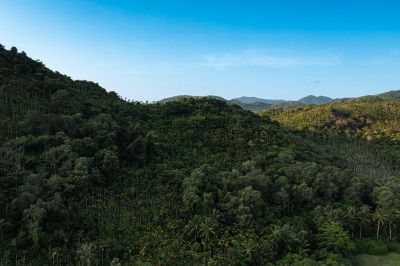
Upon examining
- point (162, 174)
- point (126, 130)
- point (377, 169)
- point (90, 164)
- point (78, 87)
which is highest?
point (78, 87)

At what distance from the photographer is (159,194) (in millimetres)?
45656

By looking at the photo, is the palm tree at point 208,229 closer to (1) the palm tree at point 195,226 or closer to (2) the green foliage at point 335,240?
(1) the palm tree at point 195,226

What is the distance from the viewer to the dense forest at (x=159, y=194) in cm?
3219

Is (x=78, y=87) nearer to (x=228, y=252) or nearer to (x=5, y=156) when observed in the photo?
(x=5, y=156)

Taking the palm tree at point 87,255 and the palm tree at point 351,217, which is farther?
the palm tree at point 351,217

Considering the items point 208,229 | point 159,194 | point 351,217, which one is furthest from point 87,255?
point 351,217

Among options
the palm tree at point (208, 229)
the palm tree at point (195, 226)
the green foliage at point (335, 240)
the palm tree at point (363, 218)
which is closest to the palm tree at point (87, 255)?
the palm tree at point (195, 226)

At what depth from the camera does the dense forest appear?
106ft

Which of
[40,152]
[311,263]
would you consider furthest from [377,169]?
[40,152]

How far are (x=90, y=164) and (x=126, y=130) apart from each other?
16553mm

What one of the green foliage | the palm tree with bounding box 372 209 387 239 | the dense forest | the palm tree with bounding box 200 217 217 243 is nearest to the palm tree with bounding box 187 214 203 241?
the dense forest

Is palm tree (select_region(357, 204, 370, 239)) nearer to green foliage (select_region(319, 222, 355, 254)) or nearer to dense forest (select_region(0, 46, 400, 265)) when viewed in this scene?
dense forest (select_region(0, 46, 400, 265))

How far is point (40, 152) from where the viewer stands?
45875mm

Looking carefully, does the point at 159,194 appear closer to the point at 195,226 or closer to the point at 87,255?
the point at 195,226
